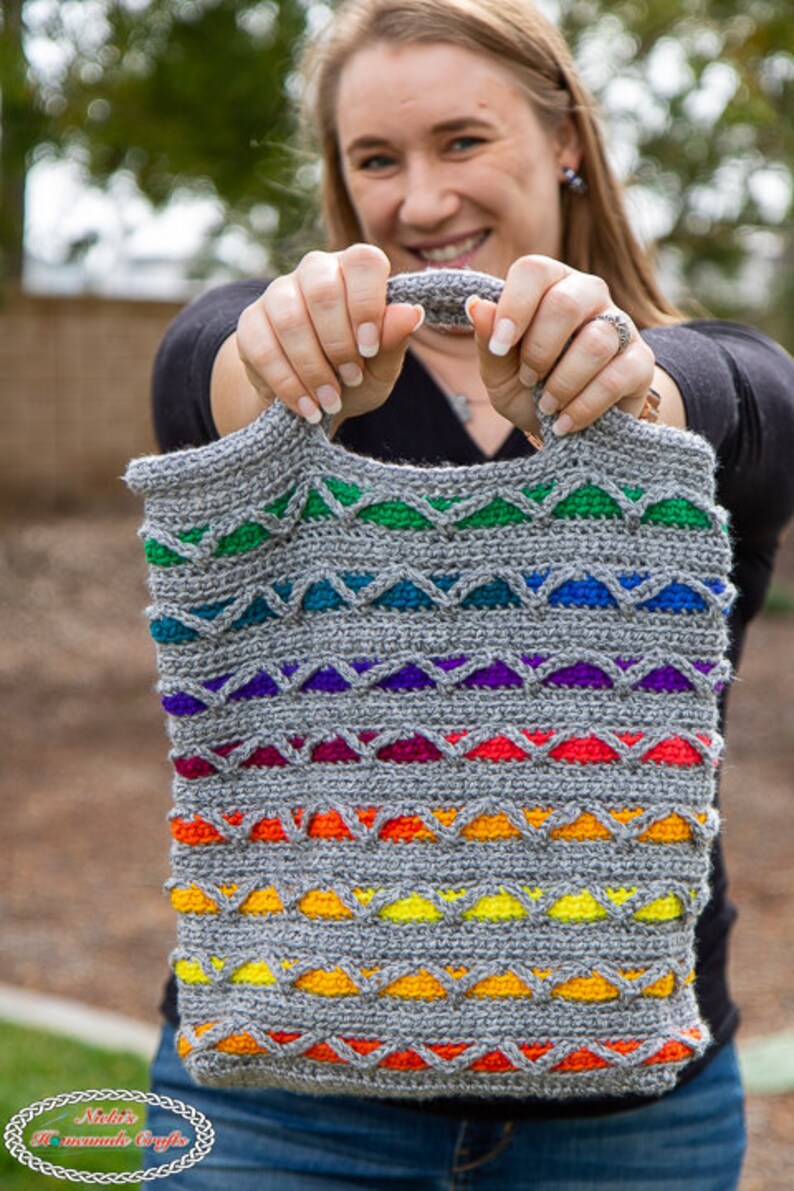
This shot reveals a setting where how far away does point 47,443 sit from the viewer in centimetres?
1252

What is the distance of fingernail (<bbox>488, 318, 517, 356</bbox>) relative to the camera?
1349 millimetres

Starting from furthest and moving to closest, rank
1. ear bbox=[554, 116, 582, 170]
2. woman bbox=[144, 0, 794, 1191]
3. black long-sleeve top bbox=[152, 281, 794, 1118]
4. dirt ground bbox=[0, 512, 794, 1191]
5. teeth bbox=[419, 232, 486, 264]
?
dirt ground bbox=[0, 512, 794, 1191] → ear bbox=[554, 116, 582, 170] → teeth bbox=[419, 232, 486, 264] → black long-sleeve top bbox=[152, 281, 794, 1118] → woman bbox=[144, 0, 794, 1191]

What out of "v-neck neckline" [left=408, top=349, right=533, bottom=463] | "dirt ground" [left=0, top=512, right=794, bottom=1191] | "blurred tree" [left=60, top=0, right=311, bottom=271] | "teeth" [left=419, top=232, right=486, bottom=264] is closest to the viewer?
"v-neck neckline" [left=408, top=349, right=533, bottom=463]

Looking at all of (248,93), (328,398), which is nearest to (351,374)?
(328,398)

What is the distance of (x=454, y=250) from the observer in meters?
1.97

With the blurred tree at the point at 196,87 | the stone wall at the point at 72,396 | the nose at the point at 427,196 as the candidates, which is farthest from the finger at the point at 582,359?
the stone wall at the point at 72,396

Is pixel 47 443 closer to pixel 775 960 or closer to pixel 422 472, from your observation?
pixel 775 960

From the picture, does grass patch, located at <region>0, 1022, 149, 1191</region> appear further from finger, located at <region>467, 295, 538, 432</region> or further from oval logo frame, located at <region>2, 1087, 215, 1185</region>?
finger, located at <region>467, 295, 538, 432</region>

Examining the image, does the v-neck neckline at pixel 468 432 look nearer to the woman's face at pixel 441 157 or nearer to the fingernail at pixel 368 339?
the woman's face at pixel 441 157

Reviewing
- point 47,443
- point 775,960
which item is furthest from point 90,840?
point 47,443

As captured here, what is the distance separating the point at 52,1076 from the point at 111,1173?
7.78ft

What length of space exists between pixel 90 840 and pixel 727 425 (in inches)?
196

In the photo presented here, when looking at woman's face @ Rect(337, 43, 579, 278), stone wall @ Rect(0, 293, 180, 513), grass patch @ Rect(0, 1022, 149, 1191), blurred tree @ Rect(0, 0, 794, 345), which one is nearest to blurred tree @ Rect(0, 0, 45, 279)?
blurred tree @ Rect(0, 0, 794, 345)

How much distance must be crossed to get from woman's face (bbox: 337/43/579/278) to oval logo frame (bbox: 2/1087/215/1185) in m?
1.17
